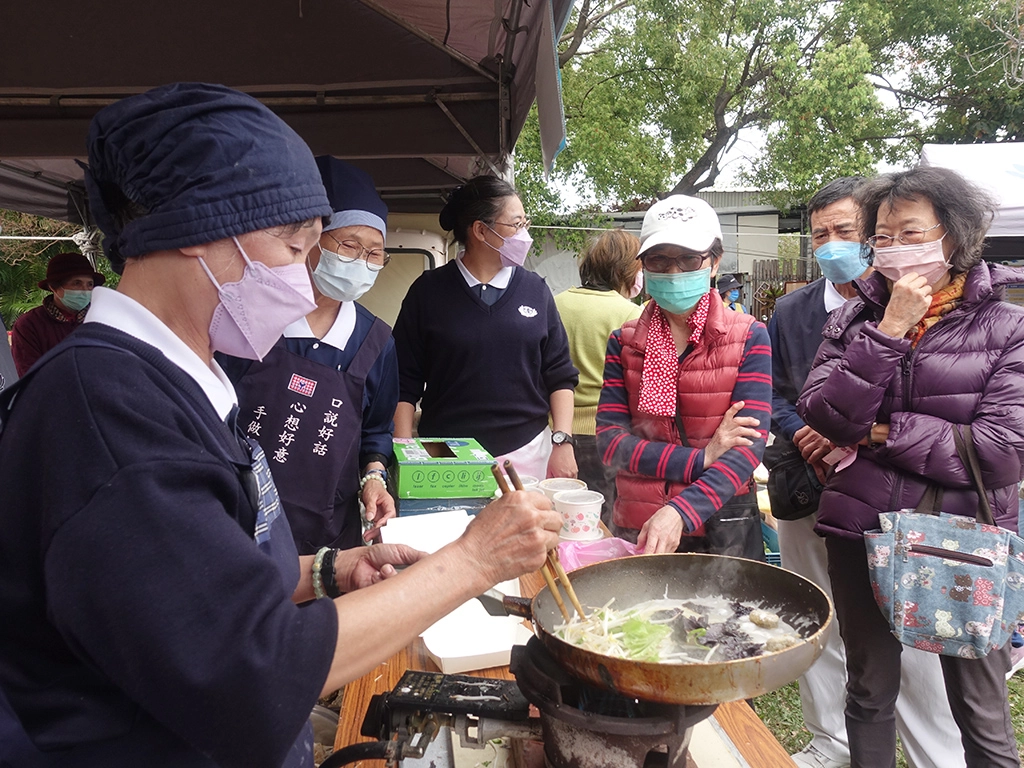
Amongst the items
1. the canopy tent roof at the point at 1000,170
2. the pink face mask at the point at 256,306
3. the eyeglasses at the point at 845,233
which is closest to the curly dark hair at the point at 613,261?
the eyeglasses at the point at 845,233

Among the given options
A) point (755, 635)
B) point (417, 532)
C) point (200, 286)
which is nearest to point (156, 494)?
point (200, 286)

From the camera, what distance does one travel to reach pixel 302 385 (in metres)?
2.43

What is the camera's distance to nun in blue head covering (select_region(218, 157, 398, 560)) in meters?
2.39

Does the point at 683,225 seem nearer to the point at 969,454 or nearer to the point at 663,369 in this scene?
the point at 663,369

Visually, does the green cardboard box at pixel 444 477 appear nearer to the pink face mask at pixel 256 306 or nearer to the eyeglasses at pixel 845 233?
the pink face mask at pixel 256 306

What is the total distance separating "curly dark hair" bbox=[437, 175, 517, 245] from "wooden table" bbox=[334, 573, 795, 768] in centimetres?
209

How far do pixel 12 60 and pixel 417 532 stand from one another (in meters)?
4.02

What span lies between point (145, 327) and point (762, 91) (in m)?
18.4

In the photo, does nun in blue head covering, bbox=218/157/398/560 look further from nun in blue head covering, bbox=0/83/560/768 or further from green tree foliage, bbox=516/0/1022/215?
green tree foliage, bbox=516/0/1022/215

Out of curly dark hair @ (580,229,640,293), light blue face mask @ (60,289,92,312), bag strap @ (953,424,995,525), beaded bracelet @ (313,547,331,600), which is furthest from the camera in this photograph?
light blue face mask @ (60,289,92,312)

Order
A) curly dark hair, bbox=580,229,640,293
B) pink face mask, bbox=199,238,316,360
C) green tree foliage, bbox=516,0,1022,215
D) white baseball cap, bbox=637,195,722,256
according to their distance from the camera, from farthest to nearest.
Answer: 1. green tree foliage, bbox=516,0,1022,215
2. curly dark hair, bbox=580,229,640,293
3. white baseball cap, bbox=637,195,722,256
4. pink face mask, bbox=199,238,316,360

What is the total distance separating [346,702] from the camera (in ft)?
5.49

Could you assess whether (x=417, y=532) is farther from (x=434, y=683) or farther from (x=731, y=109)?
(x=731, y=109)

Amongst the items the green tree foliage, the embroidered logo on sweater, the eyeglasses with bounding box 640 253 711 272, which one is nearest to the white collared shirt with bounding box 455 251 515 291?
the eyeglasses with bounding box 640 253 711 272
